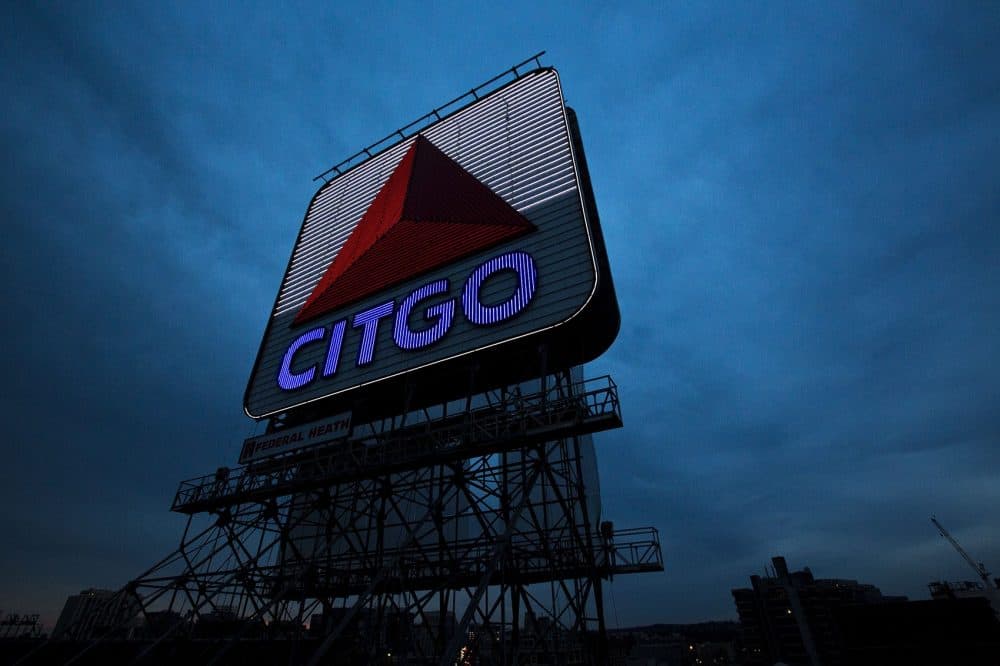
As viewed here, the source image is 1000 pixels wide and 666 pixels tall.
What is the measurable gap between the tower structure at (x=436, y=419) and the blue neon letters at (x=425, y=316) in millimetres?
83

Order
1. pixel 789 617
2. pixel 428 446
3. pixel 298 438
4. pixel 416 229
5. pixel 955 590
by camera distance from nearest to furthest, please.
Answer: pixel 428 446, pixel 298 438, pixel 416 229, pixel 955 590, pixel 789 617

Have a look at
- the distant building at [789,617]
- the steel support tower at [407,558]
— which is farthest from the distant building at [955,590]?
the steel support tower at [407,558]

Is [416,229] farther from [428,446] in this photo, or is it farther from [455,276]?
[428,446]

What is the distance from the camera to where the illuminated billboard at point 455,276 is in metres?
16.9

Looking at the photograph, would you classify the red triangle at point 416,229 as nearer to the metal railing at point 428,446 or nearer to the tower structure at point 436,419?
the tower structure at point 436,419

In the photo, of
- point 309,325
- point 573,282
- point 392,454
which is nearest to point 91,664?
point 392,454

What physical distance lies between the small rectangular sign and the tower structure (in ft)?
0.26

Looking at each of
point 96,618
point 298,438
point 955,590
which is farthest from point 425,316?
point 955,590

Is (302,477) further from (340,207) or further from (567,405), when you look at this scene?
(340,207)

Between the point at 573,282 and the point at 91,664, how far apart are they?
20.3 metres

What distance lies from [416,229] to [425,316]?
493cm

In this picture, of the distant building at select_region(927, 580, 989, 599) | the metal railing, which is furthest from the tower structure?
the distant building at select_region(927, 580, 989, 599)

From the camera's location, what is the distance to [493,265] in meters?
18.1

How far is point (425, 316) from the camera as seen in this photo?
18656 mm
